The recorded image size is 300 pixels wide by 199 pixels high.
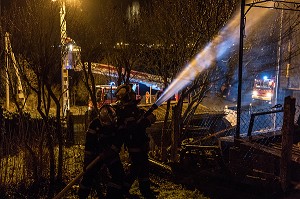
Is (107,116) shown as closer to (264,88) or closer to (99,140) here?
(99,140)

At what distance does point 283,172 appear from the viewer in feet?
19.6

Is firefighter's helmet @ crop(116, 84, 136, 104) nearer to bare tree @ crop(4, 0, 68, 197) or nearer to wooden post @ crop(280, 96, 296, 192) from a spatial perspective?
bare tree @ crop(4, 0, 68, 197)

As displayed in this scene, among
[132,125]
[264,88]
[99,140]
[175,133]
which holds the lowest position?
[175,133]

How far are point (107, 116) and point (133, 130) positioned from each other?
66cm

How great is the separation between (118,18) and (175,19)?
1995 mm

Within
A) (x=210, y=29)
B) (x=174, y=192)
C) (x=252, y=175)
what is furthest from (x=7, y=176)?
(x=210, y=29)

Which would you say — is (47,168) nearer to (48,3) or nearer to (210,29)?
(48,3)

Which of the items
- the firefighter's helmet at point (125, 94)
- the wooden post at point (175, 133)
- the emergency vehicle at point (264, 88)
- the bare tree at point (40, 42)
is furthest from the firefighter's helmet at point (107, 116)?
the emergency vehicle at point (264, 88)

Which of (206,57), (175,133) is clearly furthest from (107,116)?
(206,57)

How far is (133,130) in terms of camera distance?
234 inches

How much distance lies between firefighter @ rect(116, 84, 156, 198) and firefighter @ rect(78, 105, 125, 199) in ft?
0.73

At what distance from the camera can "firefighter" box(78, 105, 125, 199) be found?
5500 mm

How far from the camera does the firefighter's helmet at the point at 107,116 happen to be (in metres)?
5.48

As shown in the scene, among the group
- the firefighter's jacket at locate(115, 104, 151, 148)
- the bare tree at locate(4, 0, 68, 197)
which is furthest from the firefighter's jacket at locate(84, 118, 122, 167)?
the bare tree at locate(4, 0, 68, 197)
